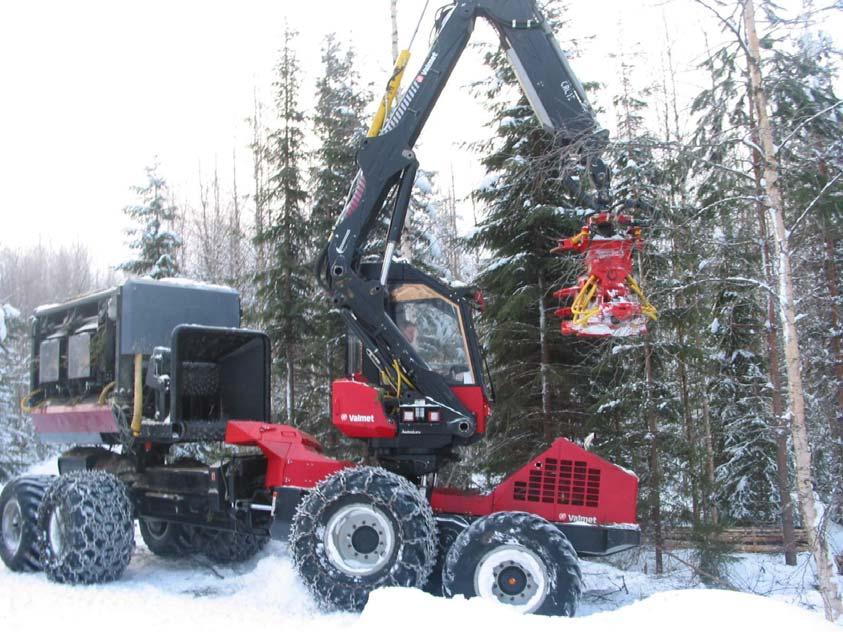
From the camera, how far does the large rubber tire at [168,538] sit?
10.3 metres

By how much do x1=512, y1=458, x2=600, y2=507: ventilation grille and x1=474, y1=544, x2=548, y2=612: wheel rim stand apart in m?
0.73

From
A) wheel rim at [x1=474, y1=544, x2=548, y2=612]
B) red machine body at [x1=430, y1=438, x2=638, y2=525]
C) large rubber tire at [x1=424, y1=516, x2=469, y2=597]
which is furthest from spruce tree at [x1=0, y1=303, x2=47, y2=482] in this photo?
wheel rim at [x1=474, y1=544, x2=548, y2=612]

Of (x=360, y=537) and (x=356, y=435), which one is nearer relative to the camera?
(x=360, y=537)

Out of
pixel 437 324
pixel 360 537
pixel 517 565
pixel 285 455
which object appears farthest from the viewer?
pixel 285 455

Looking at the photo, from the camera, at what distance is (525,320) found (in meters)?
13.1

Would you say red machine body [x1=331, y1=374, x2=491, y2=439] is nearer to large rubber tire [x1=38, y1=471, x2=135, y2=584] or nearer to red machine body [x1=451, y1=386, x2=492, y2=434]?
red machine body [x1=451, y1=386, x2=492, y2=434]

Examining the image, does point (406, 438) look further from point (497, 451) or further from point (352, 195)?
point (497, 451)

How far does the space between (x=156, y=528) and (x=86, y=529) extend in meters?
2.51

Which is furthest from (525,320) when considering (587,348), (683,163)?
(683,163)

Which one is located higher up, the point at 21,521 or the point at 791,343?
the point at 791,343

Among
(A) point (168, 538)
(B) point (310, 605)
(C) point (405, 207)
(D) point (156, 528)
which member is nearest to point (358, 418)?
(B) point (310, 605)

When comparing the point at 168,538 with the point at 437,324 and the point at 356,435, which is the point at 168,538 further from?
the point at 437,324

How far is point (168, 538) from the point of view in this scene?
10375 mm

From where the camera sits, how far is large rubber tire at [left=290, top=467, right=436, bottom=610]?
265 inches
